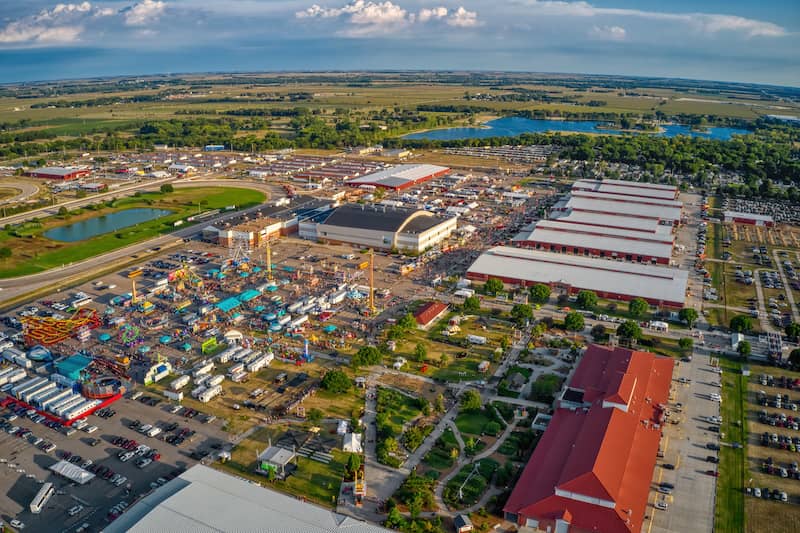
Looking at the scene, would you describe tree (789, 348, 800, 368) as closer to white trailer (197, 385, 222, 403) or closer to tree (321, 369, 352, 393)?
tree (321, 369, 352, 393)

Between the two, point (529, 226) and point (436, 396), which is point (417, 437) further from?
point (529, 226)

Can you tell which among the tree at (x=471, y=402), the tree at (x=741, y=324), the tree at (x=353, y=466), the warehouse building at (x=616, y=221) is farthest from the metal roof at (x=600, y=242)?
the tree at (x=353, y=466)

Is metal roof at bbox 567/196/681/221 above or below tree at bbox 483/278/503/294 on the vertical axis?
above

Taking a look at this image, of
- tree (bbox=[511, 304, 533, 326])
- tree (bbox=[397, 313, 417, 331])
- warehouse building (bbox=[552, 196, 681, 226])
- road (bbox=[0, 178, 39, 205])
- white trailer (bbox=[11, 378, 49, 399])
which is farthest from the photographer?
road (bbox=[0, 178, 39, 205])

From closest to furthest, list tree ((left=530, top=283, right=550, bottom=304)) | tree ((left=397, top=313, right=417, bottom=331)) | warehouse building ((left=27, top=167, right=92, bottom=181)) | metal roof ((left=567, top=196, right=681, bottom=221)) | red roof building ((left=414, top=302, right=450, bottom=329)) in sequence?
tree ((left=397, top=313, right=417, bottom=331)), red roof building ((left=414, top=302, right=450, bottom=329)), tree ((left=530, top=283, right=550, bottom=304)), metal roof ((left=567, top=196, right=681, bottom=221)), warehouse building ((left=27, top=167, right=92, bottom=181))

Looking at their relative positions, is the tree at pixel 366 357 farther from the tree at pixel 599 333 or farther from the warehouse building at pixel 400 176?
the warehouse building at pixel 400 176

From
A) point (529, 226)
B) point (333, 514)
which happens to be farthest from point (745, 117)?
point (333, 514)

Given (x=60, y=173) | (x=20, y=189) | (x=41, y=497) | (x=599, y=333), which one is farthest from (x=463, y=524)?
(x=60, y=173)

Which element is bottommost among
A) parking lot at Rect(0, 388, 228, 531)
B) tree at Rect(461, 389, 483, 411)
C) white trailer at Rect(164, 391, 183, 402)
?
parking lot at Rect(0, 388, 228, 531)

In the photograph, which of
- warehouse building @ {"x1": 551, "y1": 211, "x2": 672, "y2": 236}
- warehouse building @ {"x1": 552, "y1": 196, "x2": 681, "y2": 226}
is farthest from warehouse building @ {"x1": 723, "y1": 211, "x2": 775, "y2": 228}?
Answer: warehouse building @ {"x1": 551, "y1": 211, "x2": 672, "y2": 236}
